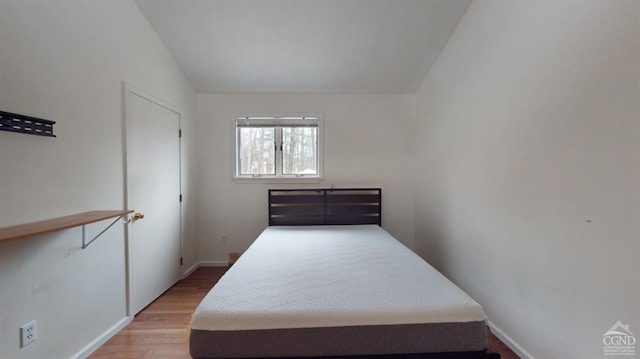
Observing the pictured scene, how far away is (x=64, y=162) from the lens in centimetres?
160

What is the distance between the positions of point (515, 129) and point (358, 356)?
1.67 meters

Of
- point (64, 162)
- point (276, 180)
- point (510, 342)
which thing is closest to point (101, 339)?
point (64, 162)

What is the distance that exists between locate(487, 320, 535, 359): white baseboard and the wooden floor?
0.09 ft

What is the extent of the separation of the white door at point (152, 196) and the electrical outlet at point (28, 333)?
0.72 metres

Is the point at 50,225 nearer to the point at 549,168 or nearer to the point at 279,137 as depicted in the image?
the point at 279,137

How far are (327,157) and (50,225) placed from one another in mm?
2595

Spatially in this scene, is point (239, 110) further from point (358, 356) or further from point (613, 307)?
point (613, 307)

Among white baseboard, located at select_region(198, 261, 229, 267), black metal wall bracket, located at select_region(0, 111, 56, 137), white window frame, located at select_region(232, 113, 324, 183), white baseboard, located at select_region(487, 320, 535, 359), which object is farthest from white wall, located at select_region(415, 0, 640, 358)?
black metal wall bracket, located at select_region(0, 111, 56, 137)

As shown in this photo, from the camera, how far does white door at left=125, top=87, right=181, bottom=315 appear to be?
2.19 m

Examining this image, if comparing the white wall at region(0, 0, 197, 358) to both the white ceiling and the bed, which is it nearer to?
the white ceiling

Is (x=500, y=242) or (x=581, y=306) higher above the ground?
(x=500, y=242)

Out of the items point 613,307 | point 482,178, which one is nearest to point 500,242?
point 482,178

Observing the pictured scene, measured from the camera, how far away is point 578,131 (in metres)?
1.31

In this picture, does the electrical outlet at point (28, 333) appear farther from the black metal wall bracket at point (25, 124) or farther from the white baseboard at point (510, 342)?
the white baseboard at point (510, 342)
